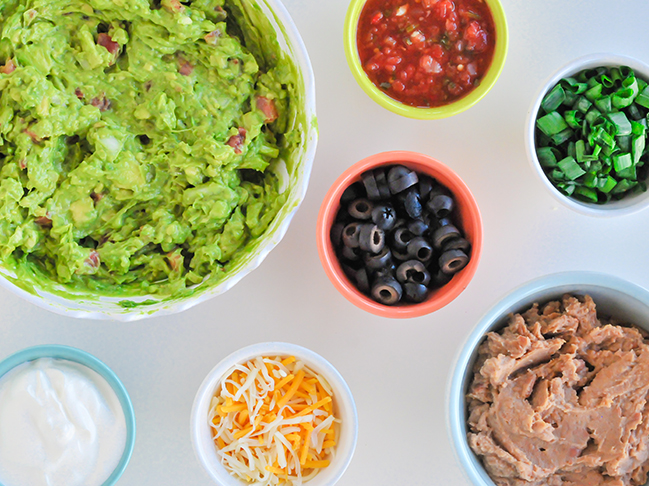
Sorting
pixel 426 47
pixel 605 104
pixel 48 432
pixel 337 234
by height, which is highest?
pixel 426 47

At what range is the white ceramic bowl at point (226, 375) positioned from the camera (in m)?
1.78

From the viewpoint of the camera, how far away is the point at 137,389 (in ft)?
6.52

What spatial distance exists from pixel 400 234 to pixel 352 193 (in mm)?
187

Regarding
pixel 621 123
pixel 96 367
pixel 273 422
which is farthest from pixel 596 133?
pixel 96 367

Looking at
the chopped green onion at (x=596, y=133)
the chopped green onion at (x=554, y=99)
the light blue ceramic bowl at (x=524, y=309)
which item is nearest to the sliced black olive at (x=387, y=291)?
the light blue ceramic bowl at (x=524, y=309)

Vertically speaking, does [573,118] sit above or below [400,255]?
above

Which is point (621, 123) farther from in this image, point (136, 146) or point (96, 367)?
point (96, 367)

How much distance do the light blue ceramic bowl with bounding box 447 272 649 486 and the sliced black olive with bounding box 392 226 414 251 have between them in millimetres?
294

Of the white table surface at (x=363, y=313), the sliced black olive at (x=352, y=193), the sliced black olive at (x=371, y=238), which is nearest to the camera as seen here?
the sliced black olive at (x=371, y=238)

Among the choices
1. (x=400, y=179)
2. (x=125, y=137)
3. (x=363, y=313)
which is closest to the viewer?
(x=125, y=137)

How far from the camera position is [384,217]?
1759 millimetres

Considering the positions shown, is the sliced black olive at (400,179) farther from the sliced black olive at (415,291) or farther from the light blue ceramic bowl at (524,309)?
the light blue ceramic bowl at (524,309)

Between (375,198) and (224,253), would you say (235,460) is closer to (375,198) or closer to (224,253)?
(224,253)

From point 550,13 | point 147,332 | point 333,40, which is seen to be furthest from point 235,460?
point 550,13
